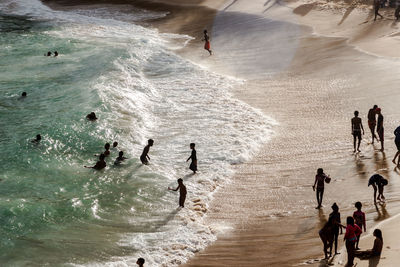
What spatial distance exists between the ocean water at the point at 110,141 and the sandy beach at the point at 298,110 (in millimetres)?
798

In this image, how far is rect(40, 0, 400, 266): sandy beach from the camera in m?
13.2

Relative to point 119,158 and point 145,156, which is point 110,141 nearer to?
point 119,158

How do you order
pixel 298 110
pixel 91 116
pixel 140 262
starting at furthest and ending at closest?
pixel 298 110 → pixel 91 116 → pixel 140 262

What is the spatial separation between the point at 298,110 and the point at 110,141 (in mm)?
7156

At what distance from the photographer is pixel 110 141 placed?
64.9 ft

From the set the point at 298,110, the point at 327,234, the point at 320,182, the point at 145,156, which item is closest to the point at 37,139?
the point at 145,156

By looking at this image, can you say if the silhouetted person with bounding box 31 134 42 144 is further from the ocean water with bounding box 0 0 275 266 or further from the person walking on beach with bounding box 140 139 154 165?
the person walking on beach with bounding box 140 139 154 165

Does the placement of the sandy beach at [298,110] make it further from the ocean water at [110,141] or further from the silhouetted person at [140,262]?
the silhouetted person at [140,262]

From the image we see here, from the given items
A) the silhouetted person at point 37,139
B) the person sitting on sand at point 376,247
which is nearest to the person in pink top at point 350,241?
the person sitting on sand at point 376,247

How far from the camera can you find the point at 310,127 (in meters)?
19.8

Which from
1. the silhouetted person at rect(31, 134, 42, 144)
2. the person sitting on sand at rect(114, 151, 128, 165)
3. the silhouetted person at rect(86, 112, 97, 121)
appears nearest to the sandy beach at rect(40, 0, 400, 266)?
the person sitting on sand at rect(114, 151, 128, 165)

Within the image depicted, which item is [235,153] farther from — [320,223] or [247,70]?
[247,70]

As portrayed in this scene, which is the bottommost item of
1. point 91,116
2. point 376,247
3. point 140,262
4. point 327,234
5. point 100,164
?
point 100,164

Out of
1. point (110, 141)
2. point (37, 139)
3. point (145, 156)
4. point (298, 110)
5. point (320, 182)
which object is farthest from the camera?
point (298, 110)
